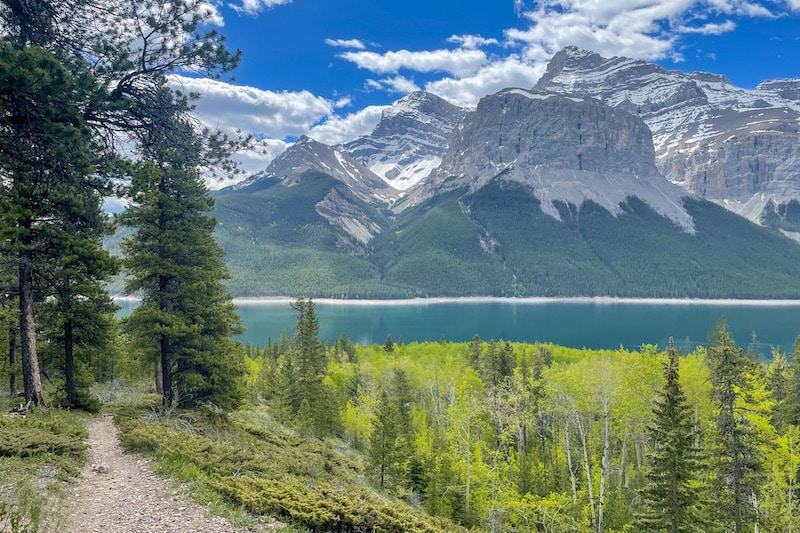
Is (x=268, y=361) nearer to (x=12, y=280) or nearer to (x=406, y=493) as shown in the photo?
(x=406, y=493)

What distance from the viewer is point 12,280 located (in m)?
17.4

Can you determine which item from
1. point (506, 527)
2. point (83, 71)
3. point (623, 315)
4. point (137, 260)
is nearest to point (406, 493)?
point (506, 527)

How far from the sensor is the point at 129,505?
1016 cm

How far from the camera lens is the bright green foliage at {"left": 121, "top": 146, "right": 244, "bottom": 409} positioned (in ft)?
71.2

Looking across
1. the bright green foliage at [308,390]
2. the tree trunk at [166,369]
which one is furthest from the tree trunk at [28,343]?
the bright green foliage at [308,390]

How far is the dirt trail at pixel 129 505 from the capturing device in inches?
362

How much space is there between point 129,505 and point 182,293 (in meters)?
13.4

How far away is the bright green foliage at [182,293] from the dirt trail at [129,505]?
863cm

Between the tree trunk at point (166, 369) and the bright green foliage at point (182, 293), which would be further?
the tree trunk at point (166, 369)

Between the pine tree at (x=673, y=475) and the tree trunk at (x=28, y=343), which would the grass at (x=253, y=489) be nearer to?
the tree trunk at (x=28, y=343)

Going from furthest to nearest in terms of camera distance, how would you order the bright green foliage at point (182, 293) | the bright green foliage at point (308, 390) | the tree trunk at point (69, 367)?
1. the bright green foliage at point (308, 390)
2. the bright green foliage at point (182, 293)
3. the tree trunk at point (69, 367)

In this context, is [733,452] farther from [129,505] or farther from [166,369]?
[166,369]

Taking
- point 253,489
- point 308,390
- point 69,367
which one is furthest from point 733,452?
point 308,390

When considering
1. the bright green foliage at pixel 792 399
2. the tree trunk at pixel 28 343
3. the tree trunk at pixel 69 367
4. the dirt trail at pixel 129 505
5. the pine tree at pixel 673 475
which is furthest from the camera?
the bright green foliage at pixel 792 399
